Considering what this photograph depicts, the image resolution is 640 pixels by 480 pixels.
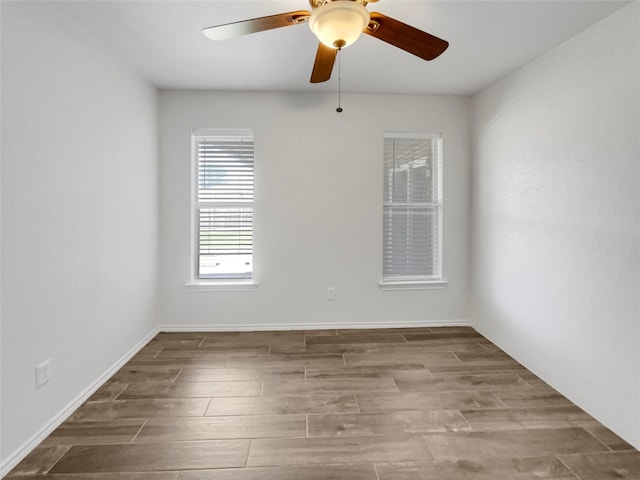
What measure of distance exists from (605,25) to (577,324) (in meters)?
1.88

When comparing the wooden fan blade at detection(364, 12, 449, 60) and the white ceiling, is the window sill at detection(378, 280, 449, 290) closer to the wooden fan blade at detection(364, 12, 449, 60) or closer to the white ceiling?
the white ceiling

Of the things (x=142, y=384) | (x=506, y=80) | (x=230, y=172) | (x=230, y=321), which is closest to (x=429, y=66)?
(x=506, y=80)

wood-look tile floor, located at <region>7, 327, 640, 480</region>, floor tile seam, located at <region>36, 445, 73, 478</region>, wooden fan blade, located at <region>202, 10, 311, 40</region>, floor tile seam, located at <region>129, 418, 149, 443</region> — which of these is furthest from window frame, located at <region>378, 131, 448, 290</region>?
floor tile seam, located at <region>36, 445, 73, 478</region>

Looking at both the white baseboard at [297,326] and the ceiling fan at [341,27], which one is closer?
the ceiling fan at [341,27]

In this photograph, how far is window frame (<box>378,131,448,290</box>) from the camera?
345 cm

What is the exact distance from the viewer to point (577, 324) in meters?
2.16

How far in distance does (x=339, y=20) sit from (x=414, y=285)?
2714 millimetres

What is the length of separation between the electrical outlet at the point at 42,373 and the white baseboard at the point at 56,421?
0.24m

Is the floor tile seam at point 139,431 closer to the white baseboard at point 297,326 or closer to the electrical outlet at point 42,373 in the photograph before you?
the electrical outlet at point 42,373

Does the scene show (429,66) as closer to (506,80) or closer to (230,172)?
(506,80)

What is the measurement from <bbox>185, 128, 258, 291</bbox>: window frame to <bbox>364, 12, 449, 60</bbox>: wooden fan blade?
2.01 m

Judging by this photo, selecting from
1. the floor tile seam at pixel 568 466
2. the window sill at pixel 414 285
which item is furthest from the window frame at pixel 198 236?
the floor tile seam at pixel 568 466

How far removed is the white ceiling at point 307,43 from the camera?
74.9 inches

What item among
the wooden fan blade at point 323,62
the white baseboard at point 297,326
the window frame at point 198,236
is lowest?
the white baseboard at point 297,326
